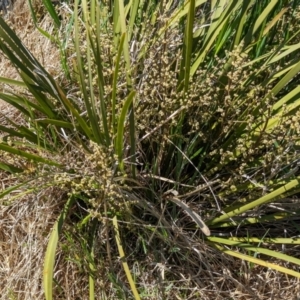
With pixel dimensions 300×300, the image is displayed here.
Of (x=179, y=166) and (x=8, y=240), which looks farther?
(x=8, y=240)

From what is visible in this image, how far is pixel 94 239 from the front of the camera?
1196 mm

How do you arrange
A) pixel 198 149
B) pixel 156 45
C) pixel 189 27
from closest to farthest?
pixel 189 27 → pixel 156 45 → pixel 198 149

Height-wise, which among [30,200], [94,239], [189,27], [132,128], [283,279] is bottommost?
[283,279]

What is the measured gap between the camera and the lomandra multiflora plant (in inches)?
40.8

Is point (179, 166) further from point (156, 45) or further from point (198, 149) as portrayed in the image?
point (156, 45)

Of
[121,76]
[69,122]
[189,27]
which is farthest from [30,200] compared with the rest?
[189,27]

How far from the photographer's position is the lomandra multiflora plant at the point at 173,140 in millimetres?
1037

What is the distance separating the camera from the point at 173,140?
116cm

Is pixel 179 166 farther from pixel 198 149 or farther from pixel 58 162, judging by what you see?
pixel 58 162

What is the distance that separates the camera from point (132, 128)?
1000 millimetres

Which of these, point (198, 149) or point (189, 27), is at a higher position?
point (189, 27)

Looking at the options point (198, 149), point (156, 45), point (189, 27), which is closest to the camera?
point (189, 27)

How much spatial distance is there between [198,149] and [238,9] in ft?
1.17

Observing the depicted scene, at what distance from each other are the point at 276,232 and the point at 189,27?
621 millimetres
